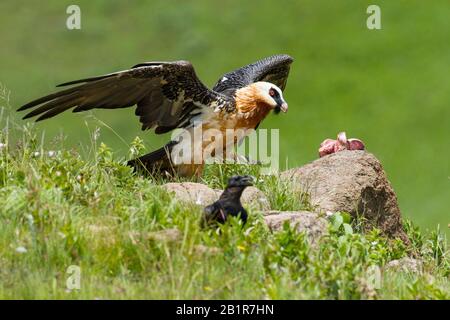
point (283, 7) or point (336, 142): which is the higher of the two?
point (283, 7)

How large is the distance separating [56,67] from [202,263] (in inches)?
1479

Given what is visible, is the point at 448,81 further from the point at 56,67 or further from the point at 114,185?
the point at 114,185

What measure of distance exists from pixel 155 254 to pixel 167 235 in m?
0.19

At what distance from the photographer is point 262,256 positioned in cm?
1077

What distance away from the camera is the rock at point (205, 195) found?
481 inches

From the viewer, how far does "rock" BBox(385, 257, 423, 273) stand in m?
12.3

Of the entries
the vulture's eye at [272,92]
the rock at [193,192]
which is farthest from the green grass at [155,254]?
the vulture's eye at [272,92]

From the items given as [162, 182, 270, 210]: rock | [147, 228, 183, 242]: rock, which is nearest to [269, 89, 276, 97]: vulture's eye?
[162, 182, 270, 210]: rock

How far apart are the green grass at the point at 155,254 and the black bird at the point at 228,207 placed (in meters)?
0.12

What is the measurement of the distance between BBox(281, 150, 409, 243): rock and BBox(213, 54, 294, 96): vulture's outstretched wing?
1798 millimetres

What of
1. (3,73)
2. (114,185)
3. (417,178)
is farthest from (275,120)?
(114,185)

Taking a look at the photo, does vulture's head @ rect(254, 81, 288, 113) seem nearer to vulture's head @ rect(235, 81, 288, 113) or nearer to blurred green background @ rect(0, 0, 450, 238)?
vulture's head @ rect(235, 81, 288, 113)

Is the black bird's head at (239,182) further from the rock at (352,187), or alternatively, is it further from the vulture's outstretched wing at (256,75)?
the vulture's outstretched wing at (256,75)

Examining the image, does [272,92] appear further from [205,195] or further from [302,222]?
[302,222]
